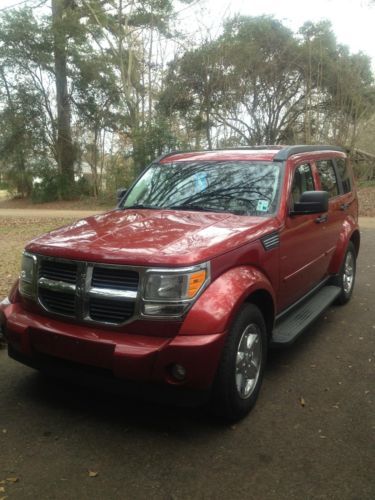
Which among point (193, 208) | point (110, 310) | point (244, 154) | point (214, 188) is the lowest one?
point (110, 310)

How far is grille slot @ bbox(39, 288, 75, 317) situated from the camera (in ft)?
10.2

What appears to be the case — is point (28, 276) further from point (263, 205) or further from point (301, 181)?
point (301, 181)

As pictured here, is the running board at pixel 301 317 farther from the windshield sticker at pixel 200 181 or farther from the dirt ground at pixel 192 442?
the windshield sticker at pixel 200 181

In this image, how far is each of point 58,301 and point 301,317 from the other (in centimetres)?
226

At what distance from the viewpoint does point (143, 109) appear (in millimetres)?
21031

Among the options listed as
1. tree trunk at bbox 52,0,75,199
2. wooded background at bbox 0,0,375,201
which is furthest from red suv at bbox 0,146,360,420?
tree trunk at bbox 52,0,75,199

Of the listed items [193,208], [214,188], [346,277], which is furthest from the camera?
[346,277]

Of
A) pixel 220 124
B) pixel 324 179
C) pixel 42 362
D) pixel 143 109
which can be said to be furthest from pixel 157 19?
pixel 42 362

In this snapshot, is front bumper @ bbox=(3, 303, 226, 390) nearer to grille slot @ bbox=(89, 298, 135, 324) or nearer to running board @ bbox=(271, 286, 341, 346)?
grille slot @ bbox=(89, 298, 135, 324)

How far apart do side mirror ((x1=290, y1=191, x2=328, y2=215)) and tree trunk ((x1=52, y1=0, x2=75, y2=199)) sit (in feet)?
72.6

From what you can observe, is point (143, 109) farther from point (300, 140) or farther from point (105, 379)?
point (105, 379)

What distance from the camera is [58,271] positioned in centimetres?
320

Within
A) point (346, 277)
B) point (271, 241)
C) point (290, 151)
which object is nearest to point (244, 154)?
point (290, 151)

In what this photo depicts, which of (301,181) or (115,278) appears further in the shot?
(301,181)
